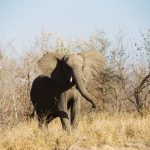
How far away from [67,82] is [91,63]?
139 centimetres

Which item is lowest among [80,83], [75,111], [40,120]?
[40,120]

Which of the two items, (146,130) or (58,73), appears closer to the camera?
(146,130)

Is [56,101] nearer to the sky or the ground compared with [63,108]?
nearer to the sky

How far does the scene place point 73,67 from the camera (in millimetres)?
10727

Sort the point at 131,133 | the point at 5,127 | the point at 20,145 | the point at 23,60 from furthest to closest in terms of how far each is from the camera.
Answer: the point at 23,60
the point at 5,127
the point at 131,133
the point at 20,145

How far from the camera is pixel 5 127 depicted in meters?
10.8

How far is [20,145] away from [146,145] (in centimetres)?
243

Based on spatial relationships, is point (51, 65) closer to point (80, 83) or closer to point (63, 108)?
point (63, 108)

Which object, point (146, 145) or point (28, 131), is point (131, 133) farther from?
point (28, 131)

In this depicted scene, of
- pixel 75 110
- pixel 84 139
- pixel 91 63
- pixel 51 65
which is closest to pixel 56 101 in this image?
pixel 75 110

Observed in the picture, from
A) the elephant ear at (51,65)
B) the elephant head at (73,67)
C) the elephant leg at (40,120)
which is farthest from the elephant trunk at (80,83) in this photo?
the elephant leg at (40,120)

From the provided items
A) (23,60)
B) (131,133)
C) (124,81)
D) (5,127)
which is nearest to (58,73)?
(5,127)

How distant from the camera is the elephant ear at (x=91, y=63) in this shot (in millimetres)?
11859

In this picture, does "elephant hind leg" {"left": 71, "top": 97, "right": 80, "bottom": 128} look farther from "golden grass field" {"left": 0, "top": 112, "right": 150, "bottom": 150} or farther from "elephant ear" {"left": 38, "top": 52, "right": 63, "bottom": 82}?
"golden grass field" {"left": 0, "top": 112, "right": 150, "bottom": 150}
